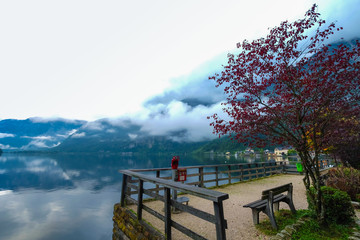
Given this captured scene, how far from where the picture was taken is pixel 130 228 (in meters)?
6.21

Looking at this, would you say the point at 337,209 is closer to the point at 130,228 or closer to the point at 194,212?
the point at 194,212

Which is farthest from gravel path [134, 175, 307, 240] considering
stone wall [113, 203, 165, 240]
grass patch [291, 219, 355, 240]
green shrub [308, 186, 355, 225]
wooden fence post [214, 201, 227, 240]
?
wooden fence post [214, 201, 227, 240]

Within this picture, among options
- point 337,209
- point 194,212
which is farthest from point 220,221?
point 337,209

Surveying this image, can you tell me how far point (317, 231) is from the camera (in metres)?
5.06

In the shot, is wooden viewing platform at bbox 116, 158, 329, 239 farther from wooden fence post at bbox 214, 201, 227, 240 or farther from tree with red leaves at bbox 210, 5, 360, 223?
tree with red leaves at bbox 210, 5, 360, 223

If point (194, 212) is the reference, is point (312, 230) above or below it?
below

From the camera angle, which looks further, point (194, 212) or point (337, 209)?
point (337, 209)

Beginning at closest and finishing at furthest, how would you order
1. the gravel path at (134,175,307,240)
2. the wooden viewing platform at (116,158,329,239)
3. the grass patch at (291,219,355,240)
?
the wooden viewing platform at (116,158,329,239)
the grass patch at (291,219,355,240)
the gravel path at (134,175,307,240)

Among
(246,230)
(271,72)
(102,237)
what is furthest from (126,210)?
(102,237)

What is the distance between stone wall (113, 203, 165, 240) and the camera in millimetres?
5032

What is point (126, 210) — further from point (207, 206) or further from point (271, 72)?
point (271, 72)

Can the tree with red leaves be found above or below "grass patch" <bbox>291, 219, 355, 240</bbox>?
above

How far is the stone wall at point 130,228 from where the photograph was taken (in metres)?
5.03

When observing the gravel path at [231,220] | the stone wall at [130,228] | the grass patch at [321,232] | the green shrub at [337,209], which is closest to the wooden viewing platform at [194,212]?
the gravel path at [231,220]
